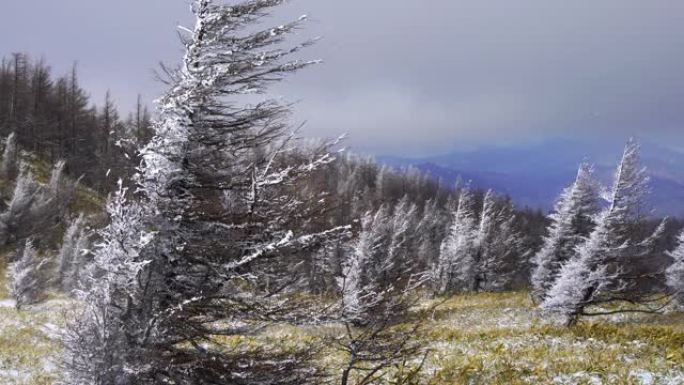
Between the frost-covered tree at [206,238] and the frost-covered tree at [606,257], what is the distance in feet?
40.9

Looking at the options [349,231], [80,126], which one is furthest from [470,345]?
[80,126]

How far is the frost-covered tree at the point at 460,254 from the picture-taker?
46.1 m

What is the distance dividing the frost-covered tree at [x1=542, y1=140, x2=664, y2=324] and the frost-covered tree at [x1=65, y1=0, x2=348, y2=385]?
40.9 ft

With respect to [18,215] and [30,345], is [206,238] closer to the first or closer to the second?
[30,345]

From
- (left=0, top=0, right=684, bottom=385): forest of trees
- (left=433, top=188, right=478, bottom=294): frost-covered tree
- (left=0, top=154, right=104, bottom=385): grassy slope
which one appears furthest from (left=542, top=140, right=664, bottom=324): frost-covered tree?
(left=433, top=188, right=478, bottom=294): frost-covered tree

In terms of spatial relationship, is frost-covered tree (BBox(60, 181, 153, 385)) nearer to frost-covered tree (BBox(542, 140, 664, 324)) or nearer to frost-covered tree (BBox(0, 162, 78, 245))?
frost-covered tree (BBox(542, 140, 664, 324))

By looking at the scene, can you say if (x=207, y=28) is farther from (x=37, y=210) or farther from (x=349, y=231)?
(x=37, y=210)

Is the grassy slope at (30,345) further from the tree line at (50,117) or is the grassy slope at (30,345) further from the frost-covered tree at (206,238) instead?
the tree line at (50,117)

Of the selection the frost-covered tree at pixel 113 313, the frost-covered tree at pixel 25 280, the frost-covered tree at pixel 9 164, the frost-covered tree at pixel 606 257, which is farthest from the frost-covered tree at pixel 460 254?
the frost-covered tree at pixel 9 164

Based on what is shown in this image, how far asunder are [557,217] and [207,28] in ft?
115

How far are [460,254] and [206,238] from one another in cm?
4316

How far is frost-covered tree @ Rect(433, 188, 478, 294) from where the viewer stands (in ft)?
151

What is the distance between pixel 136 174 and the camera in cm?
633

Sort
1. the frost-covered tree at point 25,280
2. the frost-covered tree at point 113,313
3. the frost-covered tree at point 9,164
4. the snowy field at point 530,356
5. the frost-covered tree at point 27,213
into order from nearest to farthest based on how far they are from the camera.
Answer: the frost-covered tree at point 113,313 < the snowy field at point 530,356 < the frost-covered tree at point 25,280 < the frost-covered tree at point 27,213 < the frost-covered tree at point 9,164
